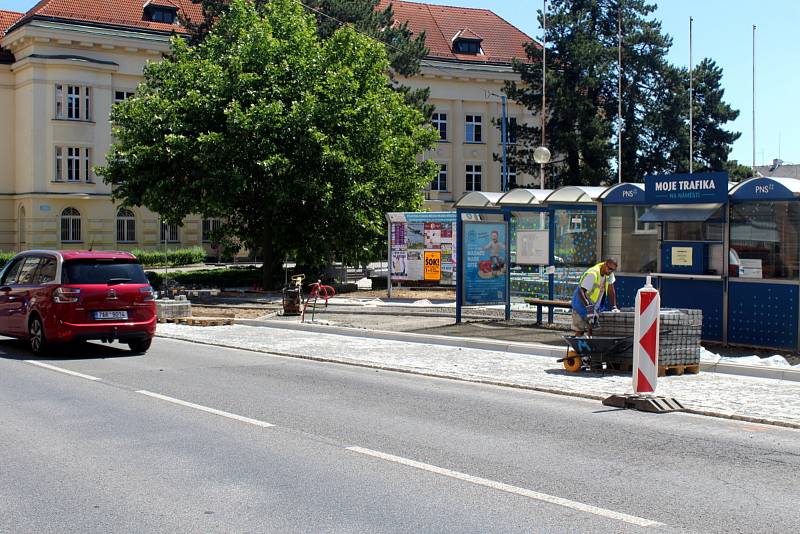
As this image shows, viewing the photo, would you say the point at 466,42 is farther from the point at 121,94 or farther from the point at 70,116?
the point at 70,116

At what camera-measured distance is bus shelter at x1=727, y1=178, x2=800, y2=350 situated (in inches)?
594

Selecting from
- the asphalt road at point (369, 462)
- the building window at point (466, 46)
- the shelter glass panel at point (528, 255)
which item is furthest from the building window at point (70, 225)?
the asphalt road at point (369, 462)

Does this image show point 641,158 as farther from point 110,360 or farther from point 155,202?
point 110,360

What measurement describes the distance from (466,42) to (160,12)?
2020 cm

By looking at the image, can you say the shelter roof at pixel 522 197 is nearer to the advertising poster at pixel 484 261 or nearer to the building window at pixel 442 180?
the advertising poster at pixel 484 261

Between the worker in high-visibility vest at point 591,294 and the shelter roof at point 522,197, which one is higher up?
the shelter roof at point 522,197

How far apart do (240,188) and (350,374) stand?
16.5m

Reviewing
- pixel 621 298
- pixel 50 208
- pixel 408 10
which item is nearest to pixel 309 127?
pixel 621 298

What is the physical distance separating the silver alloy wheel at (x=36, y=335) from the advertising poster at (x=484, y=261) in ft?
29.2

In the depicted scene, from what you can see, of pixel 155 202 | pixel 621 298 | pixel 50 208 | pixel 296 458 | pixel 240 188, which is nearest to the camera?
pixel 296 458

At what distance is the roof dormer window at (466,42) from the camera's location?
65625mm

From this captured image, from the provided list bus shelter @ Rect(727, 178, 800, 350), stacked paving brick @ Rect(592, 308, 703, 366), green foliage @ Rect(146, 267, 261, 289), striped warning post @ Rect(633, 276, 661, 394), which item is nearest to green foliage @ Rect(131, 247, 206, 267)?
green foliage @ Rect(146, 267, 261, 289)

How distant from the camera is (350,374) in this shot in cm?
1438

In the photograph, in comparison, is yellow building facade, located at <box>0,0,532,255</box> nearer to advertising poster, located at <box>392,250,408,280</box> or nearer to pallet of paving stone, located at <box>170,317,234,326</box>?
advertising poster, located at <box>392,250,408,280</box>
